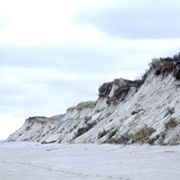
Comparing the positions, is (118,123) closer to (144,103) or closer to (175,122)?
(144,103)

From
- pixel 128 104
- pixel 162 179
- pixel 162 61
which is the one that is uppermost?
pixel 162 61

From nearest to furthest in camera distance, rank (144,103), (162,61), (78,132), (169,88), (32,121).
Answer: (169,88) → (144,103) → (162,61) → (78,132) → (32,121)

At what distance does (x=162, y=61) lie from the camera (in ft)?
86.2

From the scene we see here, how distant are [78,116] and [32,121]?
29.5m

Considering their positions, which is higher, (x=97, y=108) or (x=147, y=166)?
(x=97, y=108)

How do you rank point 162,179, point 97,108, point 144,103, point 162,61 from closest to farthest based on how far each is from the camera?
point 162,179 → point 144,103 → point 162,61 → point 97,108

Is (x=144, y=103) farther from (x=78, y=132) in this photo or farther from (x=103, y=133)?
(x=78, y=132)

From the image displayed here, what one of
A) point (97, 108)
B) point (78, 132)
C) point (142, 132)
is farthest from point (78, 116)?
point (142, 132)

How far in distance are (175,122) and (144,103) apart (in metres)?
7.71

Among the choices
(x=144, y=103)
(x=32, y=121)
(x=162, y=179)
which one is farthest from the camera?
(x=32, y=121)

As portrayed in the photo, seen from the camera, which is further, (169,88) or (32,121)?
(32,121)

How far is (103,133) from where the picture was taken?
973 inches

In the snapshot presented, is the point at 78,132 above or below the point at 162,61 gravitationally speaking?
below

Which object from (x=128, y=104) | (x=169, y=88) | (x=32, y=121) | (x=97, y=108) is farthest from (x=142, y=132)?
(x=32, y=121)
